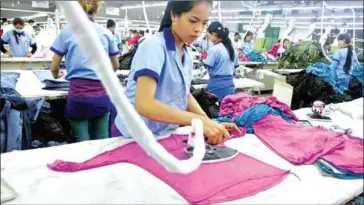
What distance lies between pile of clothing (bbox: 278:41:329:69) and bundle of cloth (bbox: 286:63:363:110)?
112 cm

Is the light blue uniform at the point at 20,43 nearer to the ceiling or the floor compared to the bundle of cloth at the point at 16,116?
nearer to the ceiling

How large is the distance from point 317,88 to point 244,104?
2.74 meters

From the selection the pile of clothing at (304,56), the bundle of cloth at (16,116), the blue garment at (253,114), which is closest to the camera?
the bundle of cloth at (16,116)

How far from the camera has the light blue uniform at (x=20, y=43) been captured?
203 inches

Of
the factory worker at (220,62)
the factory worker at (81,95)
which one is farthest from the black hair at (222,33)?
the factory worker at (81,95)

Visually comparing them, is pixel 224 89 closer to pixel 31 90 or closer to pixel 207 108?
pixel 207 108

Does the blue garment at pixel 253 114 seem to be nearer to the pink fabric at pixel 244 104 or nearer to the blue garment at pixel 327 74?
the pink fabric at pixel 244 104

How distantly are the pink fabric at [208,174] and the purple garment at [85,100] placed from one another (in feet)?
2.86

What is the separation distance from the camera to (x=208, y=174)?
3.54ft

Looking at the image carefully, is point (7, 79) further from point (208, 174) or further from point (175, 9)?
point (208, 174)

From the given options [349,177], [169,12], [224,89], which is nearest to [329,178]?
[349,177]

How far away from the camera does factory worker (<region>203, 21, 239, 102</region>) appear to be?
320 cm

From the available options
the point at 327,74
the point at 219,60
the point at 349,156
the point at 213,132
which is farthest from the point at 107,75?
the point at 327,74

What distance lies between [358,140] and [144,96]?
968 mm
